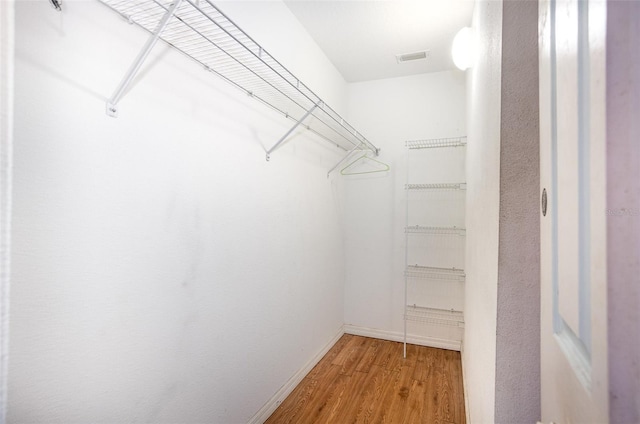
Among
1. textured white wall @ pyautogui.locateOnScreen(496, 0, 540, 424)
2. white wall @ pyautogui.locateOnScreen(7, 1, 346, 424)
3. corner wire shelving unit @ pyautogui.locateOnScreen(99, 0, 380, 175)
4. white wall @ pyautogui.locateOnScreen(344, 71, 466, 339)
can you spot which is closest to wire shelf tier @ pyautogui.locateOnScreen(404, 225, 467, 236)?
white wall @ pyautogui.locateOnScreen(344, 71, 466, 339)

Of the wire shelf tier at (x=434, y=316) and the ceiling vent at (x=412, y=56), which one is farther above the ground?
the ceiling vent at (x=412, y=56)

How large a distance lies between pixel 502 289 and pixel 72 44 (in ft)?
4.65

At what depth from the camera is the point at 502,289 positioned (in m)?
0.84

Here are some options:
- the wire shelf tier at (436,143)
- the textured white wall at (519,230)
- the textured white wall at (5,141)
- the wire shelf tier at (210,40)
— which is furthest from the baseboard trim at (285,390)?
the wire shelf tier at (436,143)

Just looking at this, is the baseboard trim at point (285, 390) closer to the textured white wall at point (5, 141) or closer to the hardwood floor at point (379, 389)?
the hardwood floor at point (379, 389)

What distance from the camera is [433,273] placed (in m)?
2.86

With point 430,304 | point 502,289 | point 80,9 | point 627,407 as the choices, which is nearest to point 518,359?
point 502,289

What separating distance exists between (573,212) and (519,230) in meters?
0.41

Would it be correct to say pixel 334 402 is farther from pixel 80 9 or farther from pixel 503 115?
pixel 80 9

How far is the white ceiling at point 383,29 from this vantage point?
2.01 meters

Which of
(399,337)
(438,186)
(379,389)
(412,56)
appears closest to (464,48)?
(412,56)

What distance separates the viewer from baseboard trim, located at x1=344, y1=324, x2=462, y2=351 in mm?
2816

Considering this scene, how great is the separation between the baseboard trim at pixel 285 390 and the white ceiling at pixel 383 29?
8.32 feet

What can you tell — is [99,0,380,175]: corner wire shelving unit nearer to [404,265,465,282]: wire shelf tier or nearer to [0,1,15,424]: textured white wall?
[0,1,15,424]: textured white wall
